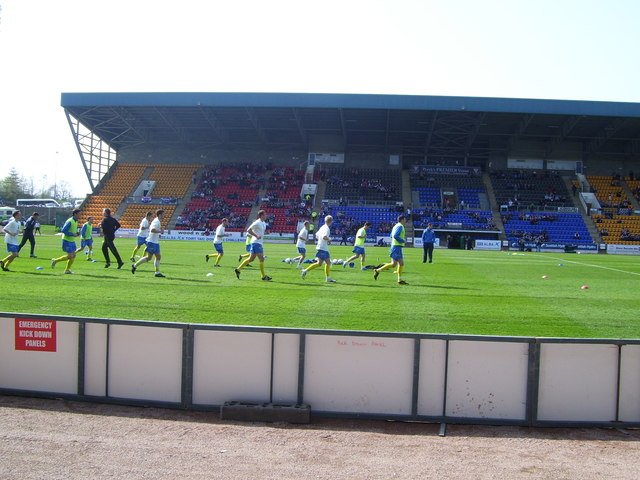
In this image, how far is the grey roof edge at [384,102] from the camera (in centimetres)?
4591

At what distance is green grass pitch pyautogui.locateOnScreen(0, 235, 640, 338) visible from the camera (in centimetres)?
998

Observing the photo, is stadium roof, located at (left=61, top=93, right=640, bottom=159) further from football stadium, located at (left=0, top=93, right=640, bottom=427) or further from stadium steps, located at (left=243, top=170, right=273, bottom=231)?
stadium steps, located at (left=243, top=170, right=273, bottom=231)

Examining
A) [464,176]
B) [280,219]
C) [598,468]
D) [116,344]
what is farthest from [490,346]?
[464,176]

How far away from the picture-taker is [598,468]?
5.34m

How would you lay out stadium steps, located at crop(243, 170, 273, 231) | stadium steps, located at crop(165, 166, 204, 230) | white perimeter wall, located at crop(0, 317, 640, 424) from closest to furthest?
white perimeter wall, located at crop(0, 317, 640, 424), stadium steps, located at crop(243, 170, 273, 231), stadium steps, located at crop(165, 166, 204, 230)

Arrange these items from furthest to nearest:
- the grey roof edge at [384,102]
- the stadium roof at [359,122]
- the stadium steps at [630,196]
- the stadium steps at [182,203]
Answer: the stadium steps at [630,196], the stadium steps at [182,203], the stadium roof at [359,122], the grey roof edge at [384,102]

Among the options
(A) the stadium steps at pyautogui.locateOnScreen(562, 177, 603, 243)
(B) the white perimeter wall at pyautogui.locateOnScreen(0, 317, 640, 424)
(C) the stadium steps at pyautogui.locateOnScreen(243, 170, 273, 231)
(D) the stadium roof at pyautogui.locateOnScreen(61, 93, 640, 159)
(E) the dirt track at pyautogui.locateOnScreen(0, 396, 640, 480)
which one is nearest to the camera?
(E) the dirt track at pyautogui.locateOnScreen(0, 396, 640, 480)

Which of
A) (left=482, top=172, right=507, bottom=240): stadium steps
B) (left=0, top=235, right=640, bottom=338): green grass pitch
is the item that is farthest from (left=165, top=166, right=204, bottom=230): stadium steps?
(left=0, top=235, right=640, bottom=338): green grass pitch

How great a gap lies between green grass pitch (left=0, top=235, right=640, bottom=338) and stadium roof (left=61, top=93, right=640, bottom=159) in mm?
30464

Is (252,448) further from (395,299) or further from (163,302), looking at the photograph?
(395,299)

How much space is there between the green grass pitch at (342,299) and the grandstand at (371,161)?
2954 centimetres

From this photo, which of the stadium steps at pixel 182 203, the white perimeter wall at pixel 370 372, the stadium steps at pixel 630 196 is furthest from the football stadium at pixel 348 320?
the stadium steps at pixel 630 196

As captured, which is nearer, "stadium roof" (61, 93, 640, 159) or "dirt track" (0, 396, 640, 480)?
"dirt track" (0, 396, 640, 480)

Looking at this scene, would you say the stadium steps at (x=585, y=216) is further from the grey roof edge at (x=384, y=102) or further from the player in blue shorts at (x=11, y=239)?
the player in blue shorts at (x=11, y=239)
